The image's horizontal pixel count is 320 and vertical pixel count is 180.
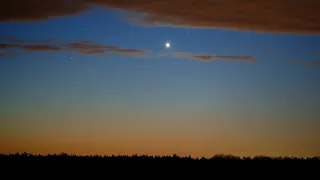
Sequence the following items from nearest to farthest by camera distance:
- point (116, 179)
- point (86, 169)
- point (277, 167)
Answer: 1. point (116, 179)
2. point (86, 169)
3. point (277, 167)

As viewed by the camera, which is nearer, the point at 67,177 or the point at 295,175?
the point at 67,177

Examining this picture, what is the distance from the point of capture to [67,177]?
48.0 metres

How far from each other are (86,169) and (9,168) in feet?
26.5

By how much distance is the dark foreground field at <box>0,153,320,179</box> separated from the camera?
50691 millimetres

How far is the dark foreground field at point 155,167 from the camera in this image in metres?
50.7

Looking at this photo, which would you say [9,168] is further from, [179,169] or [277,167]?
[277,167]

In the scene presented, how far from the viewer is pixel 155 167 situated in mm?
56500

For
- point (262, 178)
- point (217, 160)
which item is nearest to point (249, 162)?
point (217, 160)

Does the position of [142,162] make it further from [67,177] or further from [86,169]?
[67,177]

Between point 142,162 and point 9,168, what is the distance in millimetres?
14309

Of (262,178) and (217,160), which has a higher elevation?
(217,160)

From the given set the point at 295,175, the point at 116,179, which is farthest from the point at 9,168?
the point at 295,175

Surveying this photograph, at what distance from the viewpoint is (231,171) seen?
5350cm

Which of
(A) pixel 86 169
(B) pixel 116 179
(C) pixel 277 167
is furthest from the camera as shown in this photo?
(C) pixel 277 167
